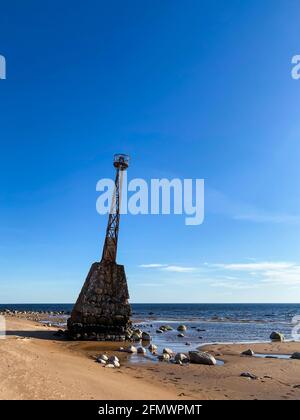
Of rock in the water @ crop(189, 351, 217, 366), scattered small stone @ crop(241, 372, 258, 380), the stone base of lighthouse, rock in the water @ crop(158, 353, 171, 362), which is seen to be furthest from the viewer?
the stone base of lighthouse

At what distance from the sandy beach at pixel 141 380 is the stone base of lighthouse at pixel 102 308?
29.1 feet

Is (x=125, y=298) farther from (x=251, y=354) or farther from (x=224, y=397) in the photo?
(x=224, y=397)

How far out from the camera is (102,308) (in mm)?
29688

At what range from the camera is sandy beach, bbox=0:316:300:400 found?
9.85 metres

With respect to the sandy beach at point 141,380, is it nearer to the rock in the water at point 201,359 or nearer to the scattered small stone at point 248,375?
the scattered small stone at point 248,375

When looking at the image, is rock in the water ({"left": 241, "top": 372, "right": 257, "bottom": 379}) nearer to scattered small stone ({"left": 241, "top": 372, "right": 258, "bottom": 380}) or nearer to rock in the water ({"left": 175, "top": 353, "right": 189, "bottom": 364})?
scattered small stone ({"left": 241, "top": 372, "right": 258, "bottom": 380})

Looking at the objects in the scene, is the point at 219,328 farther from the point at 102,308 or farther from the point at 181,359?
the point at 181,359

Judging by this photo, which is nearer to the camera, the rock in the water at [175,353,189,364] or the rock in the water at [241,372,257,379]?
the rock in the water at [241,372,257,379]

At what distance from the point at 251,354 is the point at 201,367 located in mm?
7000

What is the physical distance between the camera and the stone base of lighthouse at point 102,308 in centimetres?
2909

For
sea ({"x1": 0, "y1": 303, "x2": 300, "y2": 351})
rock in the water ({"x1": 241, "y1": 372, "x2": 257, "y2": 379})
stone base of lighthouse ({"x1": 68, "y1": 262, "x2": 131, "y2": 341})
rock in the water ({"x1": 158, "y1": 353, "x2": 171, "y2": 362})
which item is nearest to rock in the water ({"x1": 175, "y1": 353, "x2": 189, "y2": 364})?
rock in the water ({"x1": 158, "y1": 353, "x2": 171, "y2": 362})

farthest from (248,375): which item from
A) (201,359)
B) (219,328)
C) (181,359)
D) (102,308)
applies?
(219,328)

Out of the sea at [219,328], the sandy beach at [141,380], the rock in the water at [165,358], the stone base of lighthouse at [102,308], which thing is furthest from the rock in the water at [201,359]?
the stone base of lighthouse at [102,308]

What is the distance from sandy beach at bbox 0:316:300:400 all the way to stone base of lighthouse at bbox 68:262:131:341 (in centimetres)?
888
